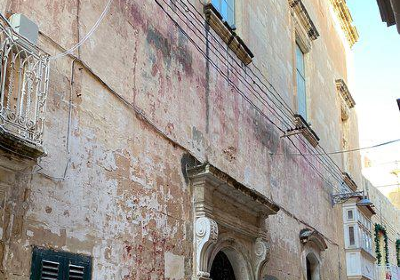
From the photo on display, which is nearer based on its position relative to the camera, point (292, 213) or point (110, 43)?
point (110, 43)

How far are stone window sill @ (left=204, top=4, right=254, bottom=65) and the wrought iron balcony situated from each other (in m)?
3.85

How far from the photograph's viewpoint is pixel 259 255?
26.0 ft

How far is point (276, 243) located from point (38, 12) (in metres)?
5.94

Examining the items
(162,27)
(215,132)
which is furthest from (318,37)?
(162,27)

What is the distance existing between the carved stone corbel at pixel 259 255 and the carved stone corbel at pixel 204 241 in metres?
1.52

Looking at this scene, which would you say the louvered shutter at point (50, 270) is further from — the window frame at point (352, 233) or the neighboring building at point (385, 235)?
the neighboring building at point (385, 235)

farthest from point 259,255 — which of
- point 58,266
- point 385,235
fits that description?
point 385,235

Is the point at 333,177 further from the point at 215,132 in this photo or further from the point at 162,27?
the point at 162,27

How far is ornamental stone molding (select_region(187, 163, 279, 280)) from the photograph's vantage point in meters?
6.44

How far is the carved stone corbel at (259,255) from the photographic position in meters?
7.85

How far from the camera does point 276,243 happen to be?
9.10 meters

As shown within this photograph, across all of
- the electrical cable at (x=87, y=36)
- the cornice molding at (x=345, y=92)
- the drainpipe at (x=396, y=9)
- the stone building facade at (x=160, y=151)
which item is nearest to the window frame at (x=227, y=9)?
the stone building facade at (x=160, y=151)

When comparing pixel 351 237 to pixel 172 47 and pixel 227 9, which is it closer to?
pixel 227 9

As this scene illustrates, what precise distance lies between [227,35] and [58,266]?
15.9ft
